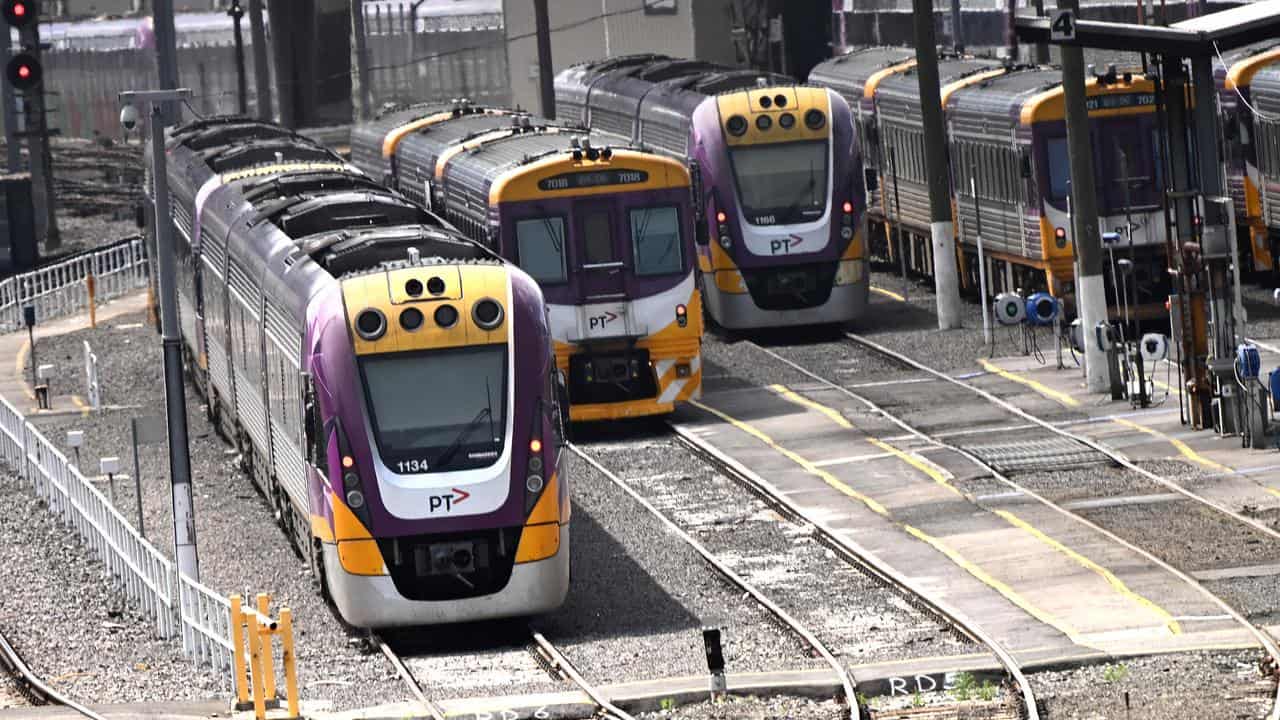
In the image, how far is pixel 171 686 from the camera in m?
20.5

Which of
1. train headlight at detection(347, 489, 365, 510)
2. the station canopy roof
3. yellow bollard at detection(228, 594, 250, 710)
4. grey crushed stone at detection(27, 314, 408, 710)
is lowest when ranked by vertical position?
grey crushed stone at detection(27, 314, 408, 710)

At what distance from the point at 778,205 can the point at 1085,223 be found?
5.23m

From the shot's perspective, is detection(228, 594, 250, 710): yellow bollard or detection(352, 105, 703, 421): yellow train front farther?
detection(352, 105, 703, 421): yellow train front

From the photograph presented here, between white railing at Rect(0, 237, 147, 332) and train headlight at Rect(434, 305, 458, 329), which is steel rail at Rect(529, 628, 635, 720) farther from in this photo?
white railing at Rect(0, 237, 147, 332)

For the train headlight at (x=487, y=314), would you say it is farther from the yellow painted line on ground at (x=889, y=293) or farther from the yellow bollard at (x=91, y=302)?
the yellow bollard at (x=91, y=302)

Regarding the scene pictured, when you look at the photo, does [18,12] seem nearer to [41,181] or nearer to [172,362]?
[172,362]

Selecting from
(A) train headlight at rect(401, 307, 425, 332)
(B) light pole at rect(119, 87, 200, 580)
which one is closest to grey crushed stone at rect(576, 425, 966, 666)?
(A) train headlight at rect(401, 307, 425, 332)

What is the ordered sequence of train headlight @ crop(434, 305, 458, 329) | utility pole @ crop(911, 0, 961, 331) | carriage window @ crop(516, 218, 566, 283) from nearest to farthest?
train headlight @ crop(434, 305, 458, 329) → carriage window @ crop(516, 218, 566, 283) → utility pole @ crop(911, 0, 961, 331)

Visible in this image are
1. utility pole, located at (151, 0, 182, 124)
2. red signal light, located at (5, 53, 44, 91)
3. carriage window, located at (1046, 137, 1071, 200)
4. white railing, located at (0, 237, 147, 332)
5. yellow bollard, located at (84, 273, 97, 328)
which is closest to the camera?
utility pole, located at (151, 0, 182, 124)

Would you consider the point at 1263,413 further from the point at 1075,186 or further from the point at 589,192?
the point at 589,192

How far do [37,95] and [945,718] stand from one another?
43254mm

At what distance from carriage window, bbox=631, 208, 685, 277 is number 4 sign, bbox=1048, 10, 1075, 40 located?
5495 millimetres

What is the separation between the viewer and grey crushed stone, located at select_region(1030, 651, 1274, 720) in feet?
56.4

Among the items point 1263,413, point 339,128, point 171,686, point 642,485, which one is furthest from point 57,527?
point 339,128
